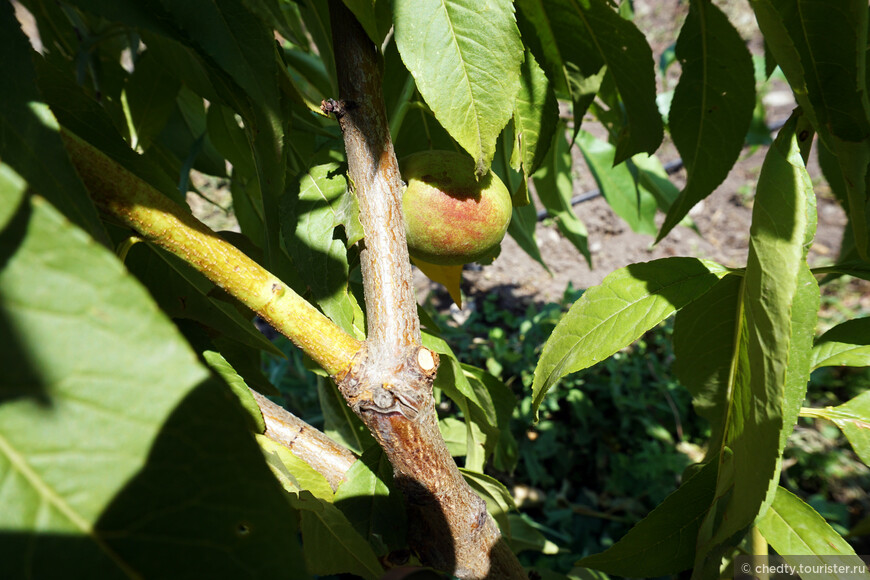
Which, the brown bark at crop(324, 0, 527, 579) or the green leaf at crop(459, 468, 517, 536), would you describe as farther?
the green leaf at crop(459, 468, 517, 536)

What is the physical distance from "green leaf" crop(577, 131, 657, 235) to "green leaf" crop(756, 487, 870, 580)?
1.03 m

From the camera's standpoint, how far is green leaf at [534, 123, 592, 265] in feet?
3.80

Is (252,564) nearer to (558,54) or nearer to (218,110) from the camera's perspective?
(558,54)

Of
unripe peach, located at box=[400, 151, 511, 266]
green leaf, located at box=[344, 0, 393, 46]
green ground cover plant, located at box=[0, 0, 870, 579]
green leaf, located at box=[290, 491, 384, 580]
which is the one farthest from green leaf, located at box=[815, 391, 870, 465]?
green leaf, located at box=[344, 0, 393, 46]

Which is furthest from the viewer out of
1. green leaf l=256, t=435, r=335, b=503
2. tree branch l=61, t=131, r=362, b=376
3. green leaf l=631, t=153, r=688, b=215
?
green leaf l=631, t=153, r=688, b=215

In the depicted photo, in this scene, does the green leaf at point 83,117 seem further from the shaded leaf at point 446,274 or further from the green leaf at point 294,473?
the shaded leaf at point 446,274

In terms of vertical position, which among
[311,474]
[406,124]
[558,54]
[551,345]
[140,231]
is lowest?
[311,474]

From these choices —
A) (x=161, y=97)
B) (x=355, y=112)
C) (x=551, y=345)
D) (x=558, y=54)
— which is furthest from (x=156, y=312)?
(x=161, y=97)

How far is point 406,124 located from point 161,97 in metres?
0.47

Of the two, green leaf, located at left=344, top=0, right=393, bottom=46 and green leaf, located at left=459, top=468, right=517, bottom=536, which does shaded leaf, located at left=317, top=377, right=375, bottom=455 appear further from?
green leaf, located at left=344, top=0, right=393, bottom=46

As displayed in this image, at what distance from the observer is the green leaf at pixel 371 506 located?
0.71 metres

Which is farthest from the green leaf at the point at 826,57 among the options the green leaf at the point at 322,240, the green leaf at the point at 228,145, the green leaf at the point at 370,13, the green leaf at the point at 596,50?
the green leaf at the point at 228,145

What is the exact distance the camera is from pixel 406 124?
98 cm

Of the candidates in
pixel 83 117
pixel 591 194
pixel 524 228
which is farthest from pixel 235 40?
pixel 591 194
